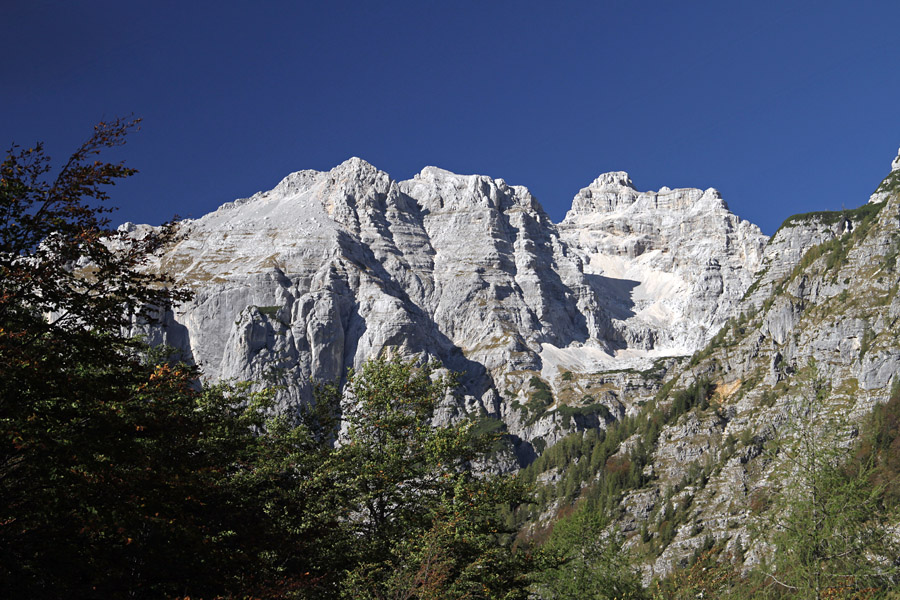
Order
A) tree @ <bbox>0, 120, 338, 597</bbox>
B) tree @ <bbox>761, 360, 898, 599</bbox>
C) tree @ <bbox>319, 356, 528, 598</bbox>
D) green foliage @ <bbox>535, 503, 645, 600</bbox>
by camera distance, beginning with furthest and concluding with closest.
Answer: green foliage @ <bbox>535, 503, 645, 600</bbox> → tree @ <bbox>319, 356, 528, 598</bbox> → tree @ <bbox>761, 360, 898, 599</bbox> → tree @ <bbox>0, 120, 338, 597</bbox>

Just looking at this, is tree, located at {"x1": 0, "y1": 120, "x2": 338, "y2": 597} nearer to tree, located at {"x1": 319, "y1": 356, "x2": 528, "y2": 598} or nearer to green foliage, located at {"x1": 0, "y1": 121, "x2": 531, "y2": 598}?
green foliage, located at {"x1": 0, "y1": 121, "x2": 531, "y2": 598}

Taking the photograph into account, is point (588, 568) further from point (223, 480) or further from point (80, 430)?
point (80, 430)

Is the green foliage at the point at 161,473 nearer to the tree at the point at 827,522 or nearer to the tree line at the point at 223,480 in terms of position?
the tree line at the point at 223,480

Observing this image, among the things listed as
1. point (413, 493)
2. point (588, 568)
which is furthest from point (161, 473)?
point (588, 568)

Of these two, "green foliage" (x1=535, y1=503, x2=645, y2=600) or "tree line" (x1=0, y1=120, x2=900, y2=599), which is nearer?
"tree line" (x1=0, y1=120, x2=900, y2=599)

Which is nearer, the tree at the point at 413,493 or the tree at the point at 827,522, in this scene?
the tree at the point at 827,522

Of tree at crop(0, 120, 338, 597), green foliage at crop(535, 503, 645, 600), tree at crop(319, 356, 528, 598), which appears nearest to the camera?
tree at crop(0, 120, 338, 597)

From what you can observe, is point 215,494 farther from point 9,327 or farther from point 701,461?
point 701,461

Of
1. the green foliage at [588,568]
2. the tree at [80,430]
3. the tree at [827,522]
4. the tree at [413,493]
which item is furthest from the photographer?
the green foliage at [588,568]

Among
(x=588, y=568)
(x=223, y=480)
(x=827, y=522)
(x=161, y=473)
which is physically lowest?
(x=827, y=522)

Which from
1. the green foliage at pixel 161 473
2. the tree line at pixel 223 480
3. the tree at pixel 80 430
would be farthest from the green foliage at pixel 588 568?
the tree at pixel 80 430

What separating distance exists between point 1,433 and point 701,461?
7832 inches

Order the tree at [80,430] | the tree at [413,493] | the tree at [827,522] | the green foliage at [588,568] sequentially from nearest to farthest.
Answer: the tree at [80,430], the tree at [827,522], the tree at [413,493], the green foliage at [588,568]

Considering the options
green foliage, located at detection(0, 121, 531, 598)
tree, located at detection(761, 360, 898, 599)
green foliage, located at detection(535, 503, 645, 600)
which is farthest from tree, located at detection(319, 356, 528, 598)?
green foliage, located at detection(535, 503, 645, 600)
